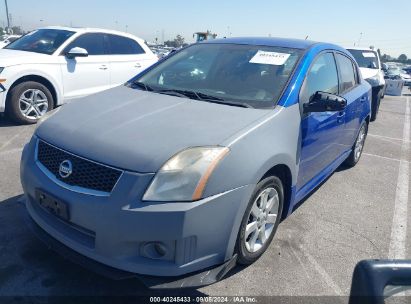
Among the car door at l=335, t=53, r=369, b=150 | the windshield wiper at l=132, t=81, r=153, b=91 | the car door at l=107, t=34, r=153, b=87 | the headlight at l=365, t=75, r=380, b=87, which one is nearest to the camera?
the windshield wiper at l=132, t=81, r=153, b=91

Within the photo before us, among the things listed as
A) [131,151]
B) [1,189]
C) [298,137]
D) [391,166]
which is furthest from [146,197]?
[391,166]

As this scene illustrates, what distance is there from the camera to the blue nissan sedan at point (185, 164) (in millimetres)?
2117

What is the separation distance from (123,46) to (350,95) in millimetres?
4787

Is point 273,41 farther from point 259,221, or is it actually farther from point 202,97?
point 259,221

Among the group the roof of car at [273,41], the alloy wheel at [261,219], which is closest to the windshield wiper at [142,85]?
the roof of car at [273,41]

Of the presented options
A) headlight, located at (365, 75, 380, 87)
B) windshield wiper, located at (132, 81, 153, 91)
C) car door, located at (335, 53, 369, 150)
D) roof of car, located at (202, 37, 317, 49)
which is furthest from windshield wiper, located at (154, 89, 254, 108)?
headlight, located at (365, 75, 380, 87)

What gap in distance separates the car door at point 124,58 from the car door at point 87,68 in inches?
5.6

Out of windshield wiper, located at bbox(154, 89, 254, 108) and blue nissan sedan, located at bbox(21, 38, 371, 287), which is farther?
windshield wiper, located at bbox(154, 89, 254, 108)

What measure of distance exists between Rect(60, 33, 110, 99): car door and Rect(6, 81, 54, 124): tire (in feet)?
1.25

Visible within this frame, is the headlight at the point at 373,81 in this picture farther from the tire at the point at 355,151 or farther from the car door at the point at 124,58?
the car door at the point at 124,58

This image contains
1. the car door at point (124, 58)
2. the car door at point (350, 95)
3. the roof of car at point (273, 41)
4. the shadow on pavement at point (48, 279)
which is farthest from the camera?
the car door at point (124, 58)

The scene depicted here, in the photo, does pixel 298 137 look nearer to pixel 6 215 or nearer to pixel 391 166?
pixel 6 215

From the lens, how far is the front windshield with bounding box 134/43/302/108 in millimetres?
3082

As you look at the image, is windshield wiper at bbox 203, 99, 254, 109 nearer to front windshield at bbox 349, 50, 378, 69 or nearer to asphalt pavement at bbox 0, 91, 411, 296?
asphalt pavement at bbox 0, 91, 411, 296
